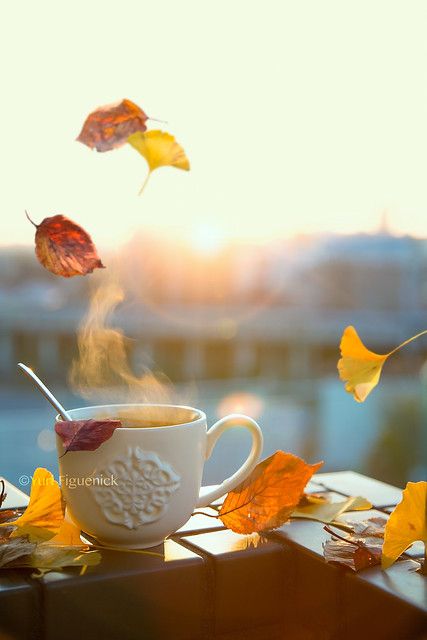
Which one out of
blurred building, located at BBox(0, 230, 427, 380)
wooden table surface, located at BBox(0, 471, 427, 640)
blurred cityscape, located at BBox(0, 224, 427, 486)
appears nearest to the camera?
wooden table surface, located at BBox(0, 471, 427, 640)

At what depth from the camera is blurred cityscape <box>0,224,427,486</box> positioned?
22656 millimetres

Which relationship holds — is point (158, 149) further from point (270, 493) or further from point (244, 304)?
point (244, 304)

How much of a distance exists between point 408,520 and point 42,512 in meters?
0.23

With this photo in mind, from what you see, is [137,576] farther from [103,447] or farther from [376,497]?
[376,497]

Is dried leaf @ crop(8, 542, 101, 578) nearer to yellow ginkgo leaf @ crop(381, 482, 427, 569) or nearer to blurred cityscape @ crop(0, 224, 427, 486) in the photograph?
yellow ginkgo leaf @ crop(381, 482, 427, 569)

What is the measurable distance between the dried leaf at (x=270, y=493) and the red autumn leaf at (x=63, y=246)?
0.18 meters

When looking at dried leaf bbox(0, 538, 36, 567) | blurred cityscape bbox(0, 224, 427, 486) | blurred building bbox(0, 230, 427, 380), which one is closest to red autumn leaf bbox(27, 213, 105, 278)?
dried leaf bbox(0, 538, 36, 567)

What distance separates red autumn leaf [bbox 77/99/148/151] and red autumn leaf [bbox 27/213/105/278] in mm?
54

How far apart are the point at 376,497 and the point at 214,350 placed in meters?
25.0

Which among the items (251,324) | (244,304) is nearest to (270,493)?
(244,304)

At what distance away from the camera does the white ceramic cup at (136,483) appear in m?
0.48

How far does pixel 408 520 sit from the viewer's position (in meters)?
0.46

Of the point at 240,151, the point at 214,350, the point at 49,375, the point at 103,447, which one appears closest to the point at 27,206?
the point at 103,447

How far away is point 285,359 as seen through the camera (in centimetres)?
2575
